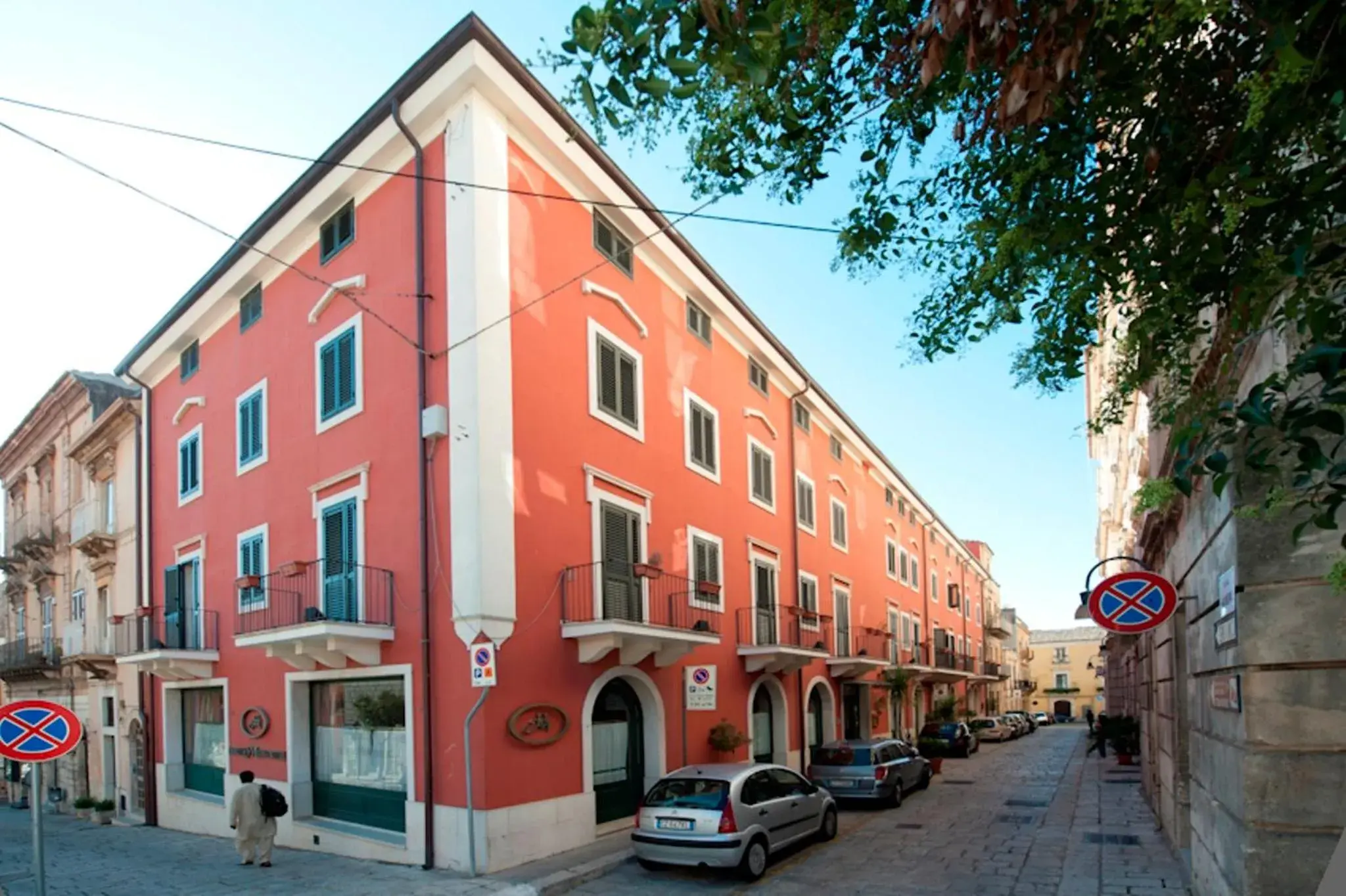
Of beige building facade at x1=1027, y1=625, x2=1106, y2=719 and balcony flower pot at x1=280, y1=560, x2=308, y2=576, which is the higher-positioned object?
balcony flower pot at x1=280, y1=560, x2=308, y2=576

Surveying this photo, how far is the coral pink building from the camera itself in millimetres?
13641

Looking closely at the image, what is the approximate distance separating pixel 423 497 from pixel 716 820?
590 centimetres

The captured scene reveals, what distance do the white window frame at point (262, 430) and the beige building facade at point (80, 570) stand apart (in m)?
6.06

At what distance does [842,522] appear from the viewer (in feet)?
102

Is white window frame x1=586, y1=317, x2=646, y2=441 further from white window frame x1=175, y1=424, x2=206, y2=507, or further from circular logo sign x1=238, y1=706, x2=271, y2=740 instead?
white window frame x1=175, y1=424, x2=206, y2=507

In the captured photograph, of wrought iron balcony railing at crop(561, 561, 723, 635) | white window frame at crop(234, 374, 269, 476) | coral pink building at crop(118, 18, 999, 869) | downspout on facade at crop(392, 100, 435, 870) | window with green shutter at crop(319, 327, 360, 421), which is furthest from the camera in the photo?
white window frame at crop(234, 374, 269, 476)

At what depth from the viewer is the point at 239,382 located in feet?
63.2

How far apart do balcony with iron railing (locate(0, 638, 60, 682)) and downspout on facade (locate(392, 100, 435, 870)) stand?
19.3m

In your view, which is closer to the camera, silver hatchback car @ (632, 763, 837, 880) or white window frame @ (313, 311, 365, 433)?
silver hatchback car @ (632, 763, 837, 880)

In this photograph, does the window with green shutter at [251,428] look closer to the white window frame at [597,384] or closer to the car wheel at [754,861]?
the white window frame at [597,384]

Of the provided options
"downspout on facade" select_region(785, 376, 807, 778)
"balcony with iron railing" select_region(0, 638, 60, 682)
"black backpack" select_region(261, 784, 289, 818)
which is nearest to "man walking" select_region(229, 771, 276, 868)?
"black backpack" select_region(261, 784, 289, 818)

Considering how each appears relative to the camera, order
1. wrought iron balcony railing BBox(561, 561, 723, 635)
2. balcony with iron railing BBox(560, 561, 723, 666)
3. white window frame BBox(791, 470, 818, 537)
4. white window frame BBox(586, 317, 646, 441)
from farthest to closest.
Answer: white window frame BBox(791, 470, 818, 537), white window frame BBox(586, 317, 646, 441), wrought iron balcony railing BBox(561, 561, 723, 635), balcony with iron railing BBox(560, 561, 723, 666)

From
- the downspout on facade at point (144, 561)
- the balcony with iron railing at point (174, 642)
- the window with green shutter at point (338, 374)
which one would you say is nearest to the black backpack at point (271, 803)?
the balcony with iron railing at point (174, 642)

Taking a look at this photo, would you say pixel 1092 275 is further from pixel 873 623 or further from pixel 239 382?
pixel 873 623
